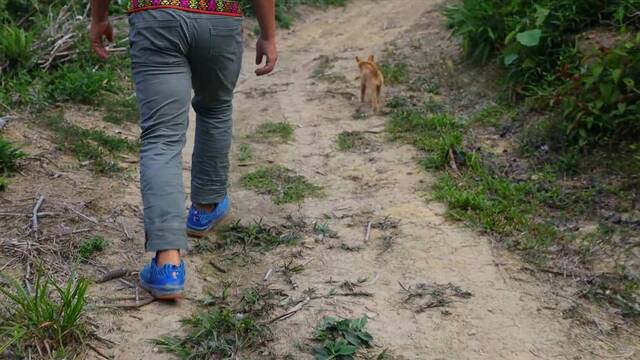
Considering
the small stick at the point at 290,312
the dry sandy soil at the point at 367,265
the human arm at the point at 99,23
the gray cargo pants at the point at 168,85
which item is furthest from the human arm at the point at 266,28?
the small stick at the point at 290,312

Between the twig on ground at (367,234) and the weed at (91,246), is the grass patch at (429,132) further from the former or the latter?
the weed at (91,246)

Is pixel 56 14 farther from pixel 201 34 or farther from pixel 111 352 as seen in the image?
pixel 111 352

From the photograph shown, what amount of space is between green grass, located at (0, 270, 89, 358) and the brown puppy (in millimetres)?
3748

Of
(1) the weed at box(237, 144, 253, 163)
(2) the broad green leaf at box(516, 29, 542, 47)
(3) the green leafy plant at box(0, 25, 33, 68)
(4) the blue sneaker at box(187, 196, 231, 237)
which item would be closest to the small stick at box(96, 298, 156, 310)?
(4) the blue sneaker at box(187, 196, 231, 237)

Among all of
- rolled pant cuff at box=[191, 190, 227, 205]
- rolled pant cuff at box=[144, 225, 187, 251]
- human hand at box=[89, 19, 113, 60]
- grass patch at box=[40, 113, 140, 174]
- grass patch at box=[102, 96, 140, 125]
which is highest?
human hand at box=[89, 19, 113, 60]

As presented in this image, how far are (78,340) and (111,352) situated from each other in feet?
0.42

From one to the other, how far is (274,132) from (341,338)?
304 cm

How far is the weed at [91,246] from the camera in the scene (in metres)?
3.23

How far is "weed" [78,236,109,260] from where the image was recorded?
3230mm

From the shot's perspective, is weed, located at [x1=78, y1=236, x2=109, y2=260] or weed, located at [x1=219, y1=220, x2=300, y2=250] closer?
weed, located at [x1=78, y1=236, x2=109, y2=260]

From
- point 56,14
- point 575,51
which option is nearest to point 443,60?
point 575,51

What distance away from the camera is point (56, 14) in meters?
7.16

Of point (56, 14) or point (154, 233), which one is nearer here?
point (154, 233)

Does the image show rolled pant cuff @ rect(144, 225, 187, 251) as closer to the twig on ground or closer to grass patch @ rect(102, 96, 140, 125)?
the twig on ground
